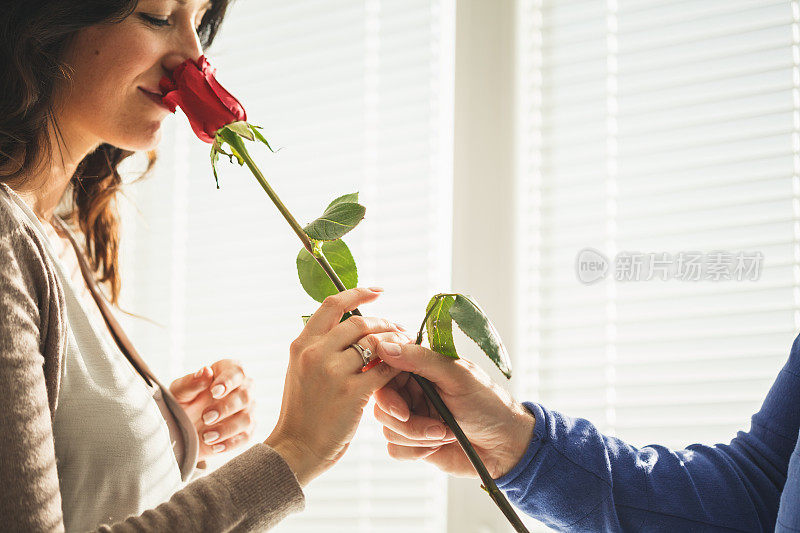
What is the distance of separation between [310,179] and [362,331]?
864 millimetres

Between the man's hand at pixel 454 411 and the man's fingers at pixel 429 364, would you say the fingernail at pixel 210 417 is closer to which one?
the man's hand at pixel 454 411

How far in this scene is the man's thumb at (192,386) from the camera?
1143mm

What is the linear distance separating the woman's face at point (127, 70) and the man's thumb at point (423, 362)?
1.42 ft

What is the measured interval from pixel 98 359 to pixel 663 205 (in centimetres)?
93

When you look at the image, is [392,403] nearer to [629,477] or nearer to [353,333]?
[353,333]

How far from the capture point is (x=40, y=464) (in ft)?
2.19

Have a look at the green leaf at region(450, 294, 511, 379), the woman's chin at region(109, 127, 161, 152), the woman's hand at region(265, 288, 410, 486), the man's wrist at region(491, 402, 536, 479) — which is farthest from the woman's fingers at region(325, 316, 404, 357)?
the woman's chin at region(109, 127, 161, 152)

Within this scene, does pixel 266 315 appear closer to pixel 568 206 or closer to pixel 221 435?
pixel 221 435

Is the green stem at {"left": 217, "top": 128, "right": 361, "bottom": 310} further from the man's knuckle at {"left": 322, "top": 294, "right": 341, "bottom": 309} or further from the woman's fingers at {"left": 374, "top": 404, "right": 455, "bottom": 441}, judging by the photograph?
the woman's fingers at {"left": 374, "top": 404, "right": 455, "bottom": 441}

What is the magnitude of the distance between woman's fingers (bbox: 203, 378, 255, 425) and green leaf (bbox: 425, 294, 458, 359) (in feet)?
1.49

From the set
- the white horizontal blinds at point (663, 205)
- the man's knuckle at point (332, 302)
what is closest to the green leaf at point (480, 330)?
the man's knuckle at point (332, 302)

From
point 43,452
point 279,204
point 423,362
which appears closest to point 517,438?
point 423,362

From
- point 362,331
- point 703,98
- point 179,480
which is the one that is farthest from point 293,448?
point 703,98

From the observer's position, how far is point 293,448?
2.48 feet
